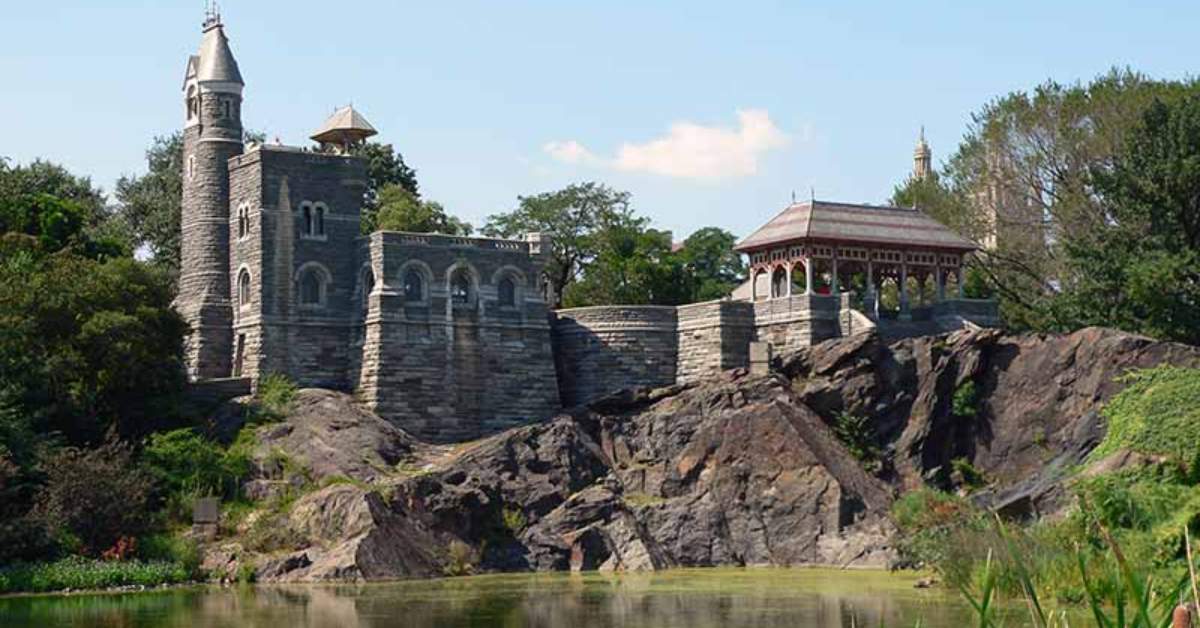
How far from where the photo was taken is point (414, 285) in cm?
5231

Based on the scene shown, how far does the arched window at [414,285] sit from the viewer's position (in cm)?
5207

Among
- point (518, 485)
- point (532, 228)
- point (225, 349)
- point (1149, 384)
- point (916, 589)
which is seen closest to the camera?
point (916, 589)

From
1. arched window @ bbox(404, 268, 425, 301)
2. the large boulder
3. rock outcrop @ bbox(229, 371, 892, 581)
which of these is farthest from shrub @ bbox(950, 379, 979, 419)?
arched window @ bbox(404, 268, 425, 301)

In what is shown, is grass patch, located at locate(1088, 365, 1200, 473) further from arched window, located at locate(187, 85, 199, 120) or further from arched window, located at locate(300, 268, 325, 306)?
arched window, located at locate(187, 85, 199, 120)

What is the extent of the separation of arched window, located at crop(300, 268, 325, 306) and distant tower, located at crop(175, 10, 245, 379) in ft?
7.57

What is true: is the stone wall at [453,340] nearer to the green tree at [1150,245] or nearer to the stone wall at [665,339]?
the stone wall at [665,339]

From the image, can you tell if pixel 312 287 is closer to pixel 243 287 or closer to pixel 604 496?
pixel 243 287

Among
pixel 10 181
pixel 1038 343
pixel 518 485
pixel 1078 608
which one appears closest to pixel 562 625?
pixel 1078 608

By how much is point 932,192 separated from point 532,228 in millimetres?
15485

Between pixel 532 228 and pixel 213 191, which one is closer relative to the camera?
pixel 213 191

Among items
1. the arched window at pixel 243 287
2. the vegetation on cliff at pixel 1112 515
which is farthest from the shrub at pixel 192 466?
the vegetation on cliff at pixel 1112 515

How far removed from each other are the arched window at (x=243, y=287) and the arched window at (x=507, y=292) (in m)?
7.23

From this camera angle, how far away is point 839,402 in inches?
1939

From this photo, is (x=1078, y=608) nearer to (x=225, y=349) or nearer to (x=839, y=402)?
(x=839, y=402)
